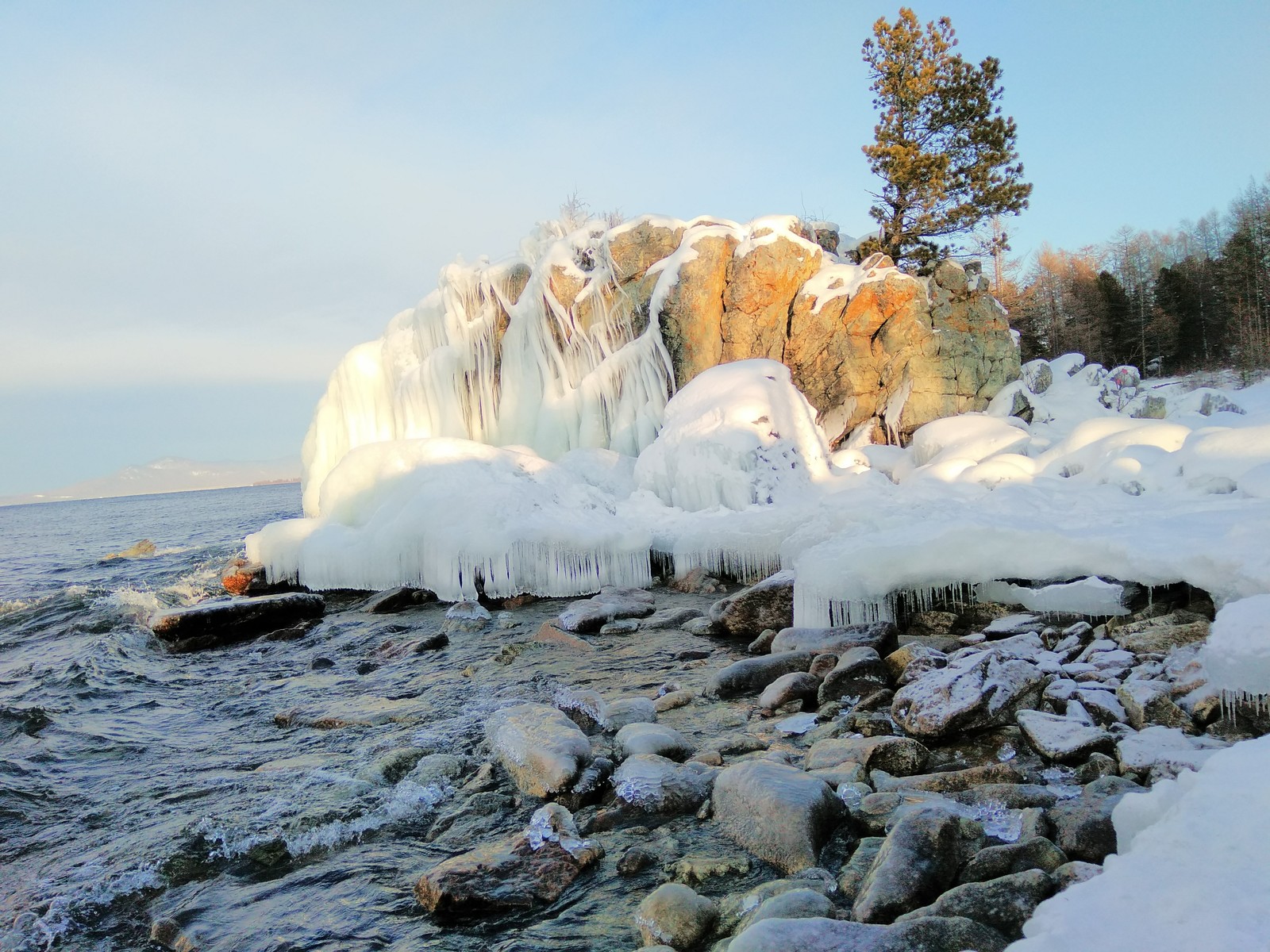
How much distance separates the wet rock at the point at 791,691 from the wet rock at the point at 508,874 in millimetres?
2013

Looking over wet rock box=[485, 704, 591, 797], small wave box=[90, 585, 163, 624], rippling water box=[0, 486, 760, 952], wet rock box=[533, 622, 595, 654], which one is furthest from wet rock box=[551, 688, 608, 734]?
small wave box=[90, 585, 163, 624]

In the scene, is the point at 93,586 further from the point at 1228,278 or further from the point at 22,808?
the point at 1228,278

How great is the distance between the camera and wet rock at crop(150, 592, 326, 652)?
8.76 meters

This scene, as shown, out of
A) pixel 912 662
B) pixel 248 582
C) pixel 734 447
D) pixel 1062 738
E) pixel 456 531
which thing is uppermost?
pixel 734 447

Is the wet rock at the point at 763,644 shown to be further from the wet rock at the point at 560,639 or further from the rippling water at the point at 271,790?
the wet rock at the point at 560,639

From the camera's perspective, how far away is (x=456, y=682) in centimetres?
630

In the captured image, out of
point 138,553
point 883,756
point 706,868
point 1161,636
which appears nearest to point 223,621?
point 706,868

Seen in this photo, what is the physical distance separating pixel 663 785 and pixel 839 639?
2718mm

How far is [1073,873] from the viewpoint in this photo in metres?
2.43

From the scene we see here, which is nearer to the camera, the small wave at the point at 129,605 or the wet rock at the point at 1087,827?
the wet rock at the point at 1087,827

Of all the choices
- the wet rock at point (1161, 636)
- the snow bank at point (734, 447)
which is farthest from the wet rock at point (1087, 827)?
the snow bank at point (734, 447)

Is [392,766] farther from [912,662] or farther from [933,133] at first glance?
[933,133]

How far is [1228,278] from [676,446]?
36025 millimetres

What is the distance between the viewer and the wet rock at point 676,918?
8.50 ft
